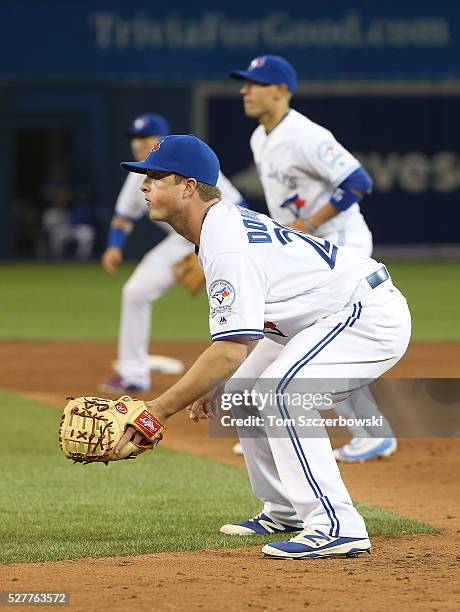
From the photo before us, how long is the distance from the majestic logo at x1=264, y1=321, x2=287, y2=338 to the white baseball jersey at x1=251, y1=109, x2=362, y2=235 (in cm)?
290

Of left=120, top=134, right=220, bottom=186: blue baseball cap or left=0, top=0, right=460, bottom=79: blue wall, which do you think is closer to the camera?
left=120, top=134, right=220, bottom=186: blue baseball cap

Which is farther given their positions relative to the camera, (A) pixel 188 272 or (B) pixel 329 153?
(A) pixel 188 272

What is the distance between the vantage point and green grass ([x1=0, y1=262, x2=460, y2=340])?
14938 millimetres

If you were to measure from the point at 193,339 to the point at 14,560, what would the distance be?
29.2 ft

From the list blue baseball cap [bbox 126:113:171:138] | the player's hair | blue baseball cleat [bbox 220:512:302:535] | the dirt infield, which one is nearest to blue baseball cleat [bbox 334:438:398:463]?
the dirt infield

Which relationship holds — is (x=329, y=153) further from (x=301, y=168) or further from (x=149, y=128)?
(x=149, y=128)

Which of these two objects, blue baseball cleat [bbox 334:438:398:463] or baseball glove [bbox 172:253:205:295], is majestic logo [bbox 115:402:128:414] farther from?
baseball glove [bbox 172:253:205:295]

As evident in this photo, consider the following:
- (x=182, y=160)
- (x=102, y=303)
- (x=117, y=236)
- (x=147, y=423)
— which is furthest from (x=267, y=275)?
(x=102, y=303)

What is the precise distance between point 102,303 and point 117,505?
12.1m

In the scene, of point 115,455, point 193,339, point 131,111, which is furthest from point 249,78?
point 131,111

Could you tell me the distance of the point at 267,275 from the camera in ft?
16.2

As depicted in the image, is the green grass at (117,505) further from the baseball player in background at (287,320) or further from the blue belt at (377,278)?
the blue belt at (377,278)

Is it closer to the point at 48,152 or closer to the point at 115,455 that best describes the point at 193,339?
the point at 115,455

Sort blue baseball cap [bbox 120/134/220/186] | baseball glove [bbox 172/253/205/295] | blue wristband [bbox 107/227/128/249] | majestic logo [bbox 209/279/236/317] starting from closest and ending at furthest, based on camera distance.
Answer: majestic logo [bbox 209/279/236/317] < blue baseball cap [bbox 120/134/220/186] < baseball glove [bbox 172/253/205/295] < blue wristband [bbox 107/227/128/249]
